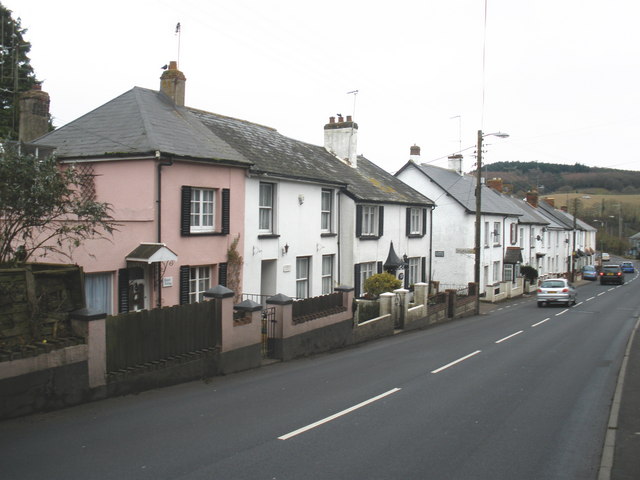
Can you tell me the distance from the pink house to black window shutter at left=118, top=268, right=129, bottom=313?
3cm

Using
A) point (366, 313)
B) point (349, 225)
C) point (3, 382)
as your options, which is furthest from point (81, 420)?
point (349, 225)

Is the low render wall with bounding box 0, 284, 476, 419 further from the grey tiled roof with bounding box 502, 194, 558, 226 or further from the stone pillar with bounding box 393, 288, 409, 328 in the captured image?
the grey tiled roof with bounding box 502, 194, 558, 226

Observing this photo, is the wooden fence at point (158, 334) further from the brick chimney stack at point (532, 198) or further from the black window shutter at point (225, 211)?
the brick chimney stack at point (532, 198)

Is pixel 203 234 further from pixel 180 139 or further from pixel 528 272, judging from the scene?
pixel 528 272

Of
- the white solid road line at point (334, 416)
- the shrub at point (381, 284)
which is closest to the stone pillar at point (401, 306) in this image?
the shrub at point (381, 284)

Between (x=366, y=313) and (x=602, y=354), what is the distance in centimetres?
832

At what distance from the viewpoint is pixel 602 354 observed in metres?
17.5

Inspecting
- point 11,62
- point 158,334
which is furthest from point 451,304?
point 11,62

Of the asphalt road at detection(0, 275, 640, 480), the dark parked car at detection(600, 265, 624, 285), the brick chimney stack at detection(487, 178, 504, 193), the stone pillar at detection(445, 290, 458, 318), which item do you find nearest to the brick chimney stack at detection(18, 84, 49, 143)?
the asphalt road at detection(0, 275, 640, 480)

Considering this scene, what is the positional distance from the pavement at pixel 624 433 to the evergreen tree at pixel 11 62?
31.4 meters

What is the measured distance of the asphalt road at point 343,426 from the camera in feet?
23.1

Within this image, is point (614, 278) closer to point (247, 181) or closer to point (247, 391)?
point (247, 181)

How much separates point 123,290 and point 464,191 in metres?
31.4

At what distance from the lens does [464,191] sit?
1650 inches
